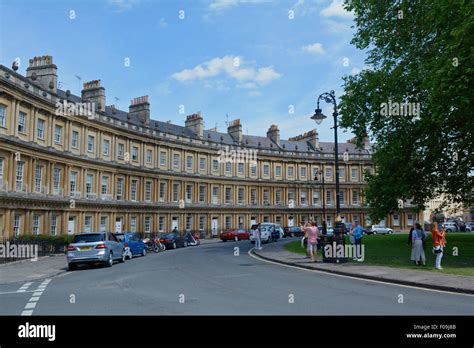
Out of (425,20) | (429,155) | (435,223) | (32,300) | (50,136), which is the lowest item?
(32,300)

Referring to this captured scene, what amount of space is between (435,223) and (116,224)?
39149mm

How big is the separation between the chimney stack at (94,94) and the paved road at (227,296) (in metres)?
34.5

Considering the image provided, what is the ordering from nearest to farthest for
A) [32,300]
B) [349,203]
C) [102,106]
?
1. [32,300]
2. [102,106]
3. [349,203]

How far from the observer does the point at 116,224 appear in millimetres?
49719

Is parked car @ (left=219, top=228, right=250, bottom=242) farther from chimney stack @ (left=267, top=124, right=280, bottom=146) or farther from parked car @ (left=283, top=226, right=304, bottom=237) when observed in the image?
chimney stack @ (left=267, top=124, right=280, bottom=146)

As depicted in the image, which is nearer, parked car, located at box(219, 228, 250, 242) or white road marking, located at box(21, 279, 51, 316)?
white road marking, located at box(21, 279, 51, 316)

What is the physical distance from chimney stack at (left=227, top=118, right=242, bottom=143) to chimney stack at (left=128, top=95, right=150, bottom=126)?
19.8 metres

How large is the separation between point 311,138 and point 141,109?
38736 mm

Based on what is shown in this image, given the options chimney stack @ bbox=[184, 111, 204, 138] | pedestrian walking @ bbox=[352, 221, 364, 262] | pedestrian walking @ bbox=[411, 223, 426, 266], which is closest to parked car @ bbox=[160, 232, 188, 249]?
pedestrian walking @ bbox=[352, 221, 364, 262]

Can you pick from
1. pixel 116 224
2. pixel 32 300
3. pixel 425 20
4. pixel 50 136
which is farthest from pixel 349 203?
pixel 32 300

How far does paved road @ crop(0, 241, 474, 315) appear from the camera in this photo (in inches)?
386

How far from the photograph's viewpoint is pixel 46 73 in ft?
135

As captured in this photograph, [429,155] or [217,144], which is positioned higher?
[217,144]
